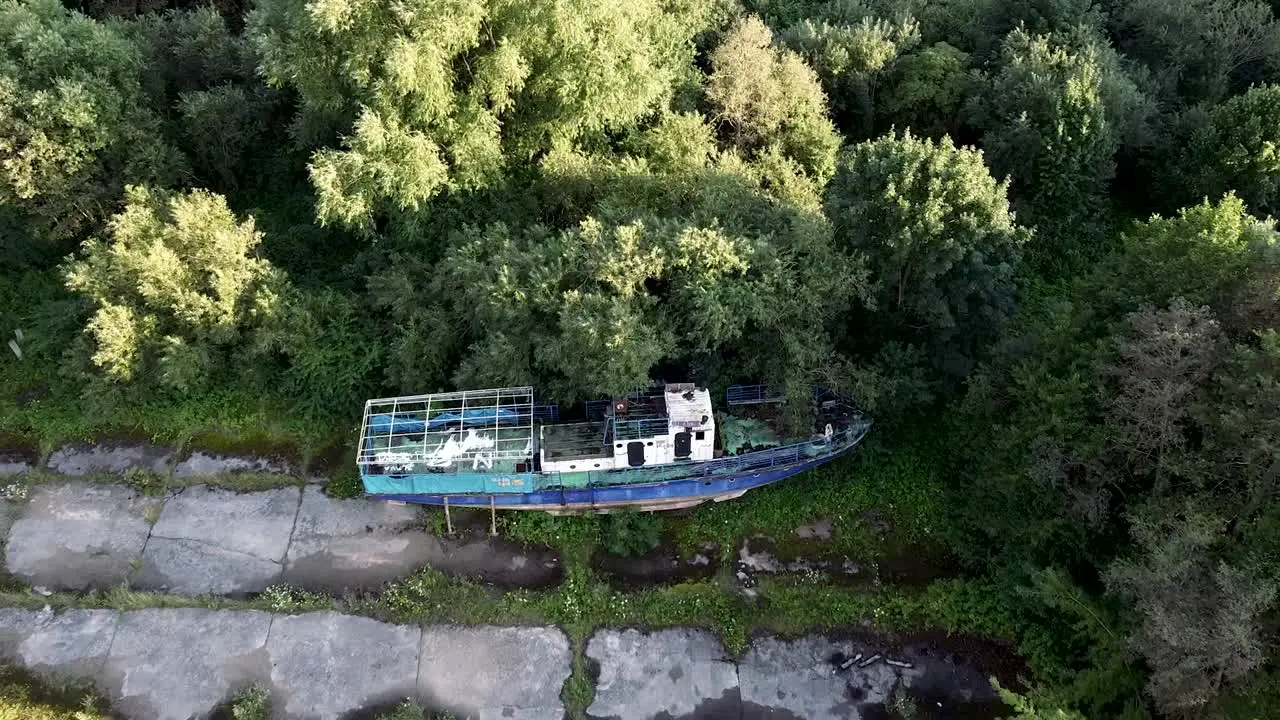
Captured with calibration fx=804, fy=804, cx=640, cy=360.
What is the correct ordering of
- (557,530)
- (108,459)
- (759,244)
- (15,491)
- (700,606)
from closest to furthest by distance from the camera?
(759,244), (700,606), (557,530), (15,491), (108,459)

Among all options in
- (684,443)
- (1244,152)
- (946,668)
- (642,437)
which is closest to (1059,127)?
(1244,152)

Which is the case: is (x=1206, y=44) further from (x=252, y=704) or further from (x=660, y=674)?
(x=252, y=704)

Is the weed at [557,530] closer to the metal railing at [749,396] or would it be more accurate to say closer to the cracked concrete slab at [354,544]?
the cracked concrete slab at [354,544]

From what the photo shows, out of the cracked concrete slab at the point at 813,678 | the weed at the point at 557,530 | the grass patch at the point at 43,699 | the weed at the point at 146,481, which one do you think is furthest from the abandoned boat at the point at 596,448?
the grass patch at the point at 43,699

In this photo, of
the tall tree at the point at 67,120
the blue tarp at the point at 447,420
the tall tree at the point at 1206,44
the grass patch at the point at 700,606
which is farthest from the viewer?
the tall tree at the point at 1206,44

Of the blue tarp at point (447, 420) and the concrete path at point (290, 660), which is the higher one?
the blue tarp at point (447, 420)

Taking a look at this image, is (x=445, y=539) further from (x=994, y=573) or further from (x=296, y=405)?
(x=994, y=573)

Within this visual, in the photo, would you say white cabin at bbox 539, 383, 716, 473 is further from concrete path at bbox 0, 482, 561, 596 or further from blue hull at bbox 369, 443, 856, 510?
concrete path at bbox 0, 482, 561, 596
